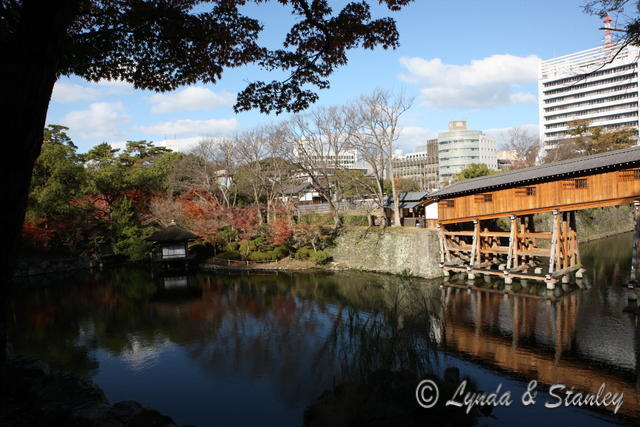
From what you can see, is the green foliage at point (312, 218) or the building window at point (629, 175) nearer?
the building window at point (629, 175)

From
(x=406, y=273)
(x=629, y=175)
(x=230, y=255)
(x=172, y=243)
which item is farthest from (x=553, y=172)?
(x=172, y=243)

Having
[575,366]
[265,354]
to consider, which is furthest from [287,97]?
[575,366]

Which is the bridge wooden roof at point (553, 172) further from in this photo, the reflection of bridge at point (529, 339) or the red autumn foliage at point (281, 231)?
the red autumn foliage at point (281, 231)

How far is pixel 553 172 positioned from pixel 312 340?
1208 cm

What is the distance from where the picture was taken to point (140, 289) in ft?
70.9

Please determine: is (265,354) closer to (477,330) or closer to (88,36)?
(477,330)

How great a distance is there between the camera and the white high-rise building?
62625mm

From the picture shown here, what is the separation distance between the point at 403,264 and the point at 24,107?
21.1 m

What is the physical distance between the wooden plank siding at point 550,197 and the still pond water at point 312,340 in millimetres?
3374

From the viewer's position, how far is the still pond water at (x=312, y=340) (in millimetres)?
8398

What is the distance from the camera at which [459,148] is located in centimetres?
7681

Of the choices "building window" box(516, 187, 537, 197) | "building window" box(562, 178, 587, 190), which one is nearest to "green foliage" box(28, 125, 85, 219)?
"building window" box(516, 187, 537, 197)

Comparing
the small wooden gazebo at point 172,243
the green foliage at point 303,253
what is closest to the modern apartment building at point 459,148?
the green foliage at point 303,253

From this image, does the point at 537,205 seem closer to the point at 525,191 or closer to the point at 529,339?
the point at 525,191
